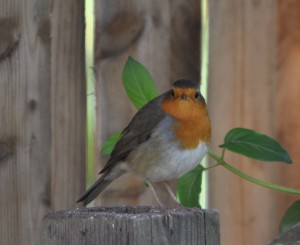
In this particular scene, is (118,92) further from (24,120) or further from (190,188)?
(190,188)

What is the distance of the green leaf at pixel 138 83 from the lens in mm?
3225

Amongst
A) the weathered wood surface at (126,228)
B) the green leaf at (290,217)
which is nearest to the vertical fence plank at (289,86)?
the green leaf at (290,217)

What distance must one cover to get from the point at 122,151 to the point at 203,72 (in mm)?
737

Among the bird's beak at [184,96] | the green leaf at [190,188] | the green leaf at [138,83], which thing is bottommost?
the green leaf at [190,188]

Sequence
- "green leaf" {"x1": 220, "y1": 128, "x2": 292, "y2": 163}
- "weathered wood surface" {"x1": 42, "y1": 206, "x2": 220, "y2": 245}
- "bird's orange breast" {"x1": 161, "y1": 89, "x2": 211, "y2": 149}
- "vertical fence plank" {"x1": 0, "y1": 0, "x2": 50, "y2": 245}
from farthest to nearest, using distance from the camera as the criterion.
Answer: "vertical fence plank" {"x1": 0, "y1": 0, "x2": 50, "y2": 245} → "bird's orange breast" {"x1": 161, "y1": 89, "x2": 211, "y2": 149} → "green leaf" {"x1": 220, "y1": 128, "x2": 292, "y2": 163} → "weathered wood surface" {"x1": 42, "y1": 206, "x2": 220, "y2": 245}

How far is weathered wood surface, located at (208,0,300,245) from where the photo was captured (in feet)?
12.1

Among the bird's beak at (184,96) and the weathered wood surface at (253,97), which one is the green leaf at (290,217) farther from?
the bird's beak at (184,96)

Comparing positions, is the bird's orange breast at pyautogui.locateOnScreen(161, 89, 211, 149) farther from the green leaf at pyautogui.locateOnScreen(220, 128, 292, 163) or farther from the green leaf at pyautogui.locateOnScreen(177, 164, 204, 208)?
the green leaf at pyautogui.locateOnScreen(220, 128, 292, 163)

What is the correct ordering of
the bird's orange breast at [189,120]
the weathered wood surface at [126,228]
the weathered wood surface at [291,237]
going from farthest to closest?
the bird's orange breast at [189,120] → the weathered wood surface at [291,237] → the weathered wood surface at [126,228]

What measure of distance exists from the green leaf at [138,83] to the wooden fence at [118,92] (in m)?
0.39

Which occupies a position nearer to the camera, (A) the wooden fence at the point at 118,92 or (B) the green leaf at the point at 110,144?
(B) the green leaf at the point at 110,144

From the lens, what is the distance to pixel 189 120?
11.3 feet

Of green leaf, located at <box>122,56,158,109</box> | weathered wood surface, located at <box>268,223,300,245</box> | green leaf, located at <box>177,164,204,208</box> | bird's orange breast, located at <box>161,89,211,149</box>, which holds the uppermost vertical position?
green leaf, located at <box>122,56,158,109</box>

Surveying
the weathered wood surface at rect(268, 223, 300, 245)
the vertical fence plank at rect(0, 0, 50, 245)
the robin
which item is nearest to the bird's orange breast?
the robin
